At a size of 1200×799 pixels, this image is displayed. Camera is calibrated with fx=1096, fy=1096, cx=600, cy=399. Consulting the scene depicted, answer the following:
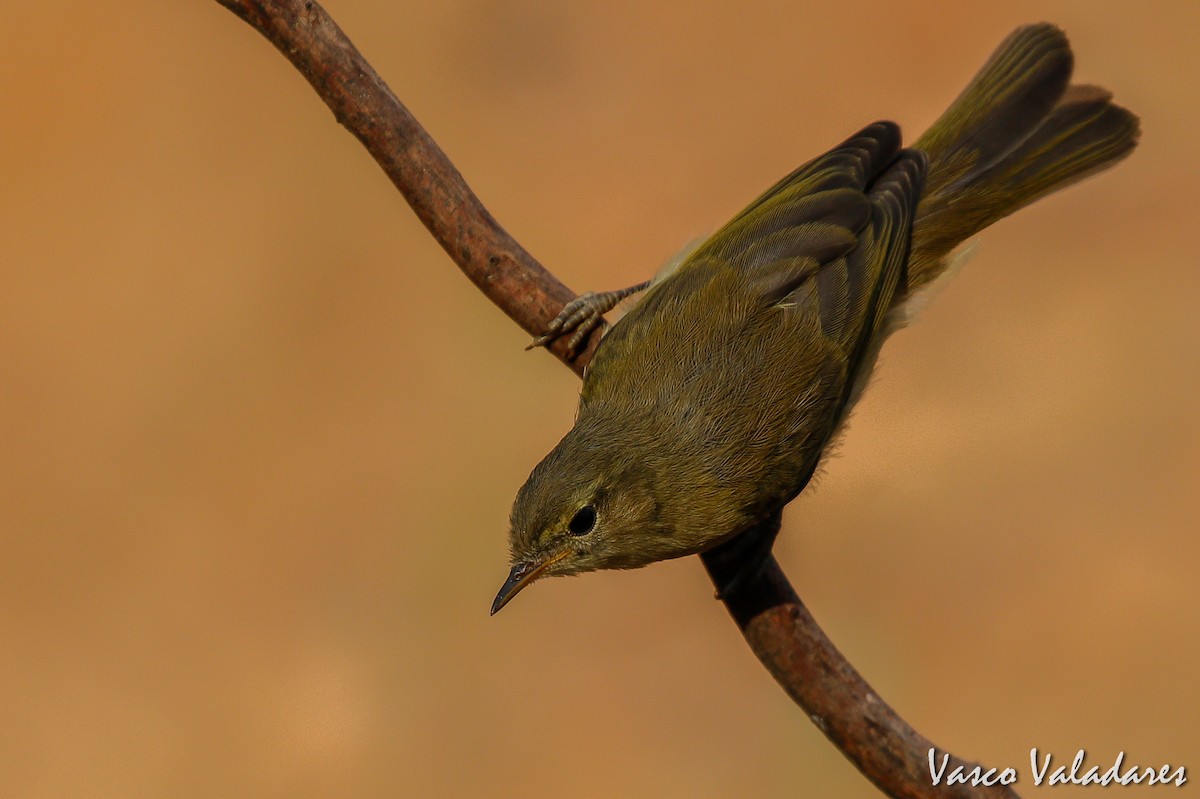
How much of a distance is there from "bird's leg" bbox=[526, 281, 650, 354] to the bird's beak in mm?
476

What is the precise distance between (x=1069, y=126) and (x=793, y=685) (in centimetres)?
123

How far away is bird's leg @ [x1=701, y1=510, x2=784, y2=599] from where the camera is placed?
1.80 meters

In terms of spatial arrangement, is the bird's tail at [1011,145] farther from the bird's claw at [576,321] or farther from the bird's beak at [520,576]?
the bird's beak at [520,576]

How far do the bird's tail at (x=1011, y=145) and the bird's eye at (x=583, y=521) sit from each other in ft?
2.87

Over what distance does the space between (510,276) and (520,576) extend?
1.84 ft

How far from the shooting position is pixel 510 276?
1900mm

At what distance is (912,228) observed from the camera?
82.4 inches

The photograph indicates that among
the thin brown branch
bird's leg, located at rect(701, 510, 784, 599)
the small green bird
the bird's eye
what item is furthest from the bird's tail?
the bird's eye

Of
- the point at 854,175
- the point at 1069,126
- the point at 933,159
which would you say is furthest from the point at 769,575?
the point at 1069,126

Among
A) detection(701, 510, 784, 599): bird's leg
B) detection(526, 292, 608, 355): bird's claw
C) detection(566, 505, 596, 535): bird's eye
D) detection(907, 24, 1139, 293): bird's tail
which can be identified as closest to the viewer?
detection(566, 505, 596, 535): bird's eye

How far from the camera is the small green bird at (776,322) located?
1.67 m

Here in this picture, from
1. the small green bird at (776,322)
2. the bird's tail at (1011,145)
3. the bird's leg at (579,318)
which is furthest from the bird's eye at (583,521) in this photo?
the bird's tail at (1011,145)

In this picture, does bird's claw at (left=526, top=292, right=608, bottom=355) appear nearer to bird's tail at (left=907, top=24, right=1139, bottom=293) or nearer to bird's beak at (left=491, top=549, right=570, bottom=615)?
bird's beak at (left=491, top=549, right=570, bottom=615)

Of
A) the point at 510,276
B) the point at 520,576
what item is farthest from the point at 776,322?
the point at 520,576
